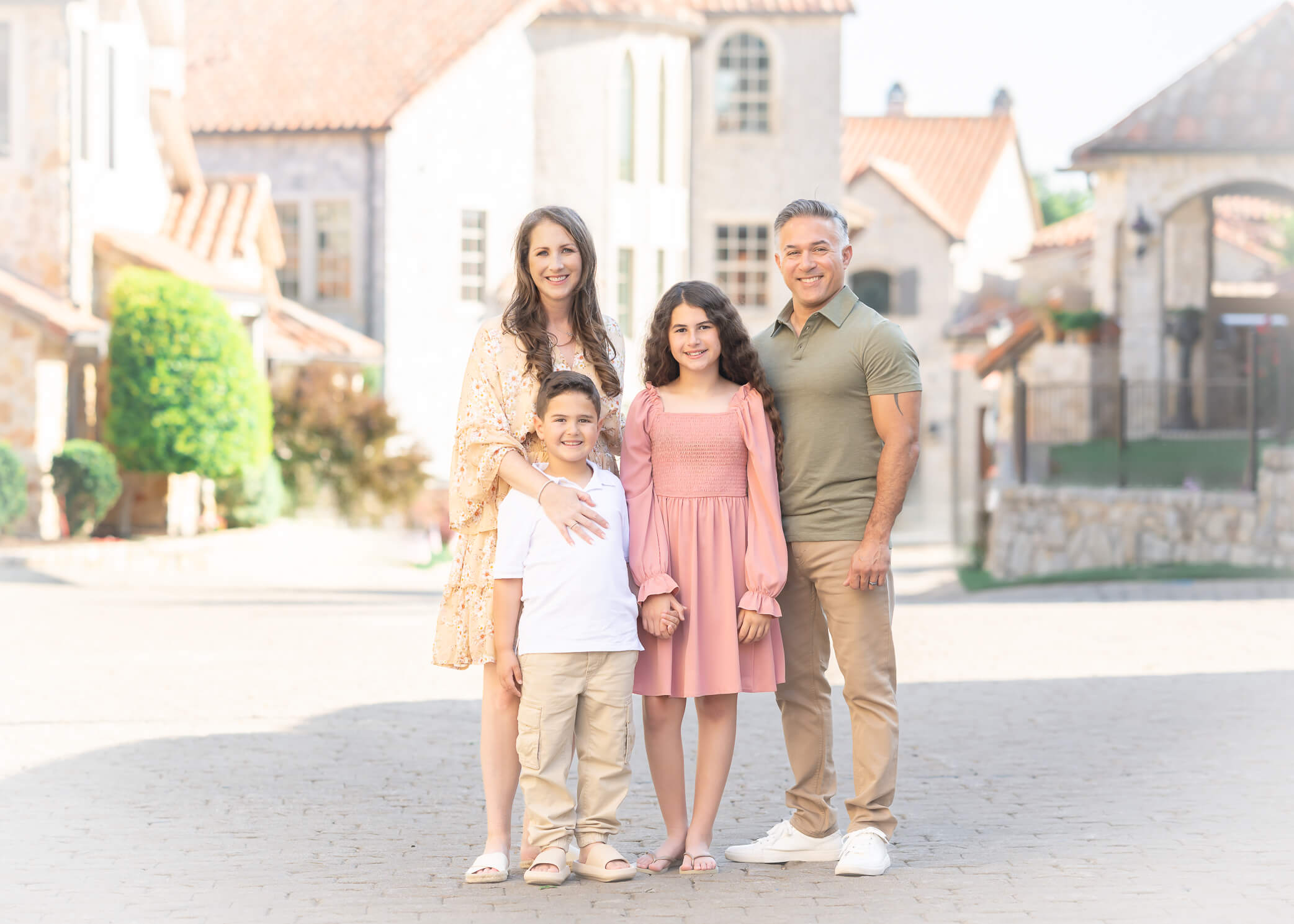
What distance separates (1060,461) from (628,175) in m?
12.8

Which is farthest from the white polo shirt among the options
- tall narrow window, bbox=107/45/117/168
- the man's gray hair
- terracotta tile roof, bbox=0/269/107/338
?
tall narrow window, bbox=107/45/117/168

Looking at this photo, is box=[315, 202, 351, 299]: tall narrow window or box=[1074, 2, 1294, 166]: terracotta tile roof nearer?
box=[1074, 2, 1294, 166]: terracotta tile roof

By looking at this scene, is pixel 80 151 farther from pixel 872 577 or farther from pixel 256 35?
pixel 872 577

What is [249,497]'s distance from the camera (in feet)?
72.5

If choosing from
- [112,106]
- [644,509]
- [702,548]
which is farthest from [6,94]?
[702,548]

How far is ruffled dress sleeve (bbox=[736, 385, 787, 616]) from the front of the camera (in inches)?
212

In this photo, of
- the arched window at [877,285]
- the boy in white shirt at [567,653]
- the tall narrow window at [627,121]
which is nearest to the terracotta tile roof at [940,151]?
the arched window at [877,285]

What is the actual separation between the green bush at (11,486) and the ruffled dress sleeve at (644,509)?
49.4 feet

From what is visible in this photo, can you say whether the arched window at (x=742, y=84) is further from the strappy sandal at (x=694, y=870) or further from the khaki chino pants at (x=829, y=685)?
the strappy sandal at (x=694, y=870)

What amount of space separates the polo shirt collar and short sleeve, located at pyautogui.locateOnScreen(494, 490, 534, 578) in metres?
1.10

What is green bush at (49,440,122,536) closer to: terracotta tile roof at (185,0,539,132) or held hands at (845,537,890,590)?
terracotta tile roof at (185,0,539,132)

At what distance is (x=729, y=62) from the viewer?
3148 centimetres

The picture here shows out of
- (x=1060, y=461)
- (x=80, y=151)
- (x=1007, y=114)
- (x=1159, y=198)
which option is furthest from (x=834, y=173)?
(x=1007, y=114)

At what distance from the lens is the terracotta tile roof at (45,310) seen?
19625mm
